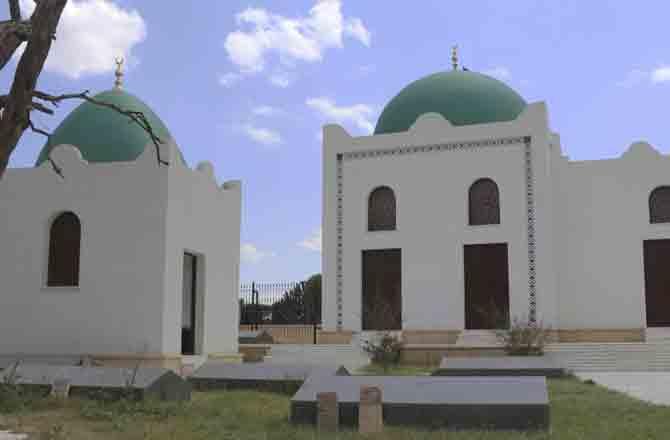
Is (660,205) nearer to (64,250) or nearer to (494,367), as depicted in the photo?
(494,367)

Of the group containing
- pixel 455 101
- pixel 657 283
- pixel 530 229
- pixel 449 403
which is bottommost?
pixel 449 403

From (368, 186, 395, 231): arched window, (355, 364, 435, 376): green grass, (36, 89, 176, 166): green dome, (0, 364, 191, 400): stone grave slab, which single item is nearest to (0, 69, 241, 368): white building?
(36, 89, 176, 166): green dome

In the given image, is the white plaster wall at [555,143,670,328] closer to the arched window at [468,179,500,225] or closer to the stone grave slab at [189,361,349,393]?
the arched window at [468,179,500,225]

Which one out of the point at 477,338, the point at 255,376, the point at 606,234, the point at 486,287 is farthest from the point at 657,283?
the point at 255,376

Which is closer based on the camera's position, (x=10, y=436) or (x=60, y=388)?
(x=10, y=436)

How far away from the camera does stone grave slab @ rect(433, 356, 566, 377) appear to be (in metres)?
11.6

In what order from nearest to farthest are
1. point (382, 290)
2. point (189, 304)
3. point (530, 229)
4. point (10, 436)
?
point (10, 436) < point (189, 304) < point (530, 229) < point (382, 290)

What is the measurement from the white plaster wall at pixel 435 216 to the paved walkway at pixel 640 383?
4.39 metres

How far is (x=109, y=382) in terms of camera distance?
30.2 feet

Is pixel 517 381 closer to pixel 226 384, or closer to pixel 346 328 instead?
pixel 226 384

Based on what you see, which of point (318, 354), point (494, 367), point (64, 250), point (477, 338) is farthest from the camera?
point (318, 354)

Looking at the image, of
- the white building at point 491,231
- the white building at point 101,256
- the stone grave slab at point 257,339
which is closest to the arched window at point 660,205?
the white building at point 491,231

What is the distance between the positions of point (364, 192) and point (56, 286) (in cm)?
894

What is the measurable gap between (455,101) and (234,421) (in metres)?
15.3
